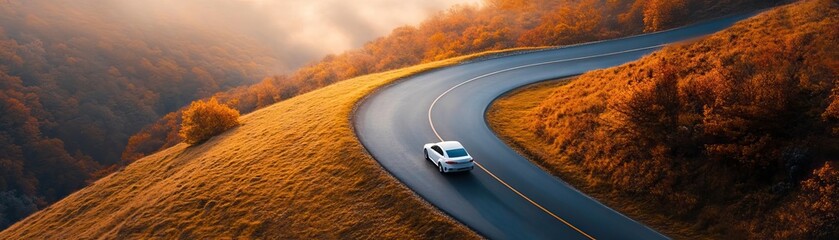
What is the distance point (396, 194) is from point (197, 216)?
12981 millimetres

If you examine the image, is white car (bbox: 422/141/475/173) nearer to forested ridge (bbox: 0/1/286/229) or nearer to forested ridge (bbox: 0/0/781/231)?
forested ridge (bbox: 0/0/781/231)

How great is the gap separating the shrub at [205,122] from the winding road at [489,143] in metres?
15.8

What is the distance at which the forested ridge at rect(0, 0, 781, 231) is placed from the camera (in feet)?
219

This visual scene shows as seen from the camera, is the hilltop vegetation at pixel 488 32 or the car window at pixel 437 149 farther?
the hilltop vegetation at pixel 488 32

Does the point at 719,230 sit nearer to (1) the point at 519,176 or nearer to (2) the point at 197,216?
(1) the point at 519,176

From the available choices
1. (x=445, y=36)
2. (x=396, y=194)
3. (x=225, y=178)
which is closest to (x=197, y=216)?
(x=225, y=178)

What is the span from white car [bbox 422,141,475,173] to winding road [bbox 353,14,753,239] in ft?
1.86

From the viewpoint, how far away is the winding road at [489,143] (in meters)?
21.2

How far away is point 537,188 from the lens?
2428cm

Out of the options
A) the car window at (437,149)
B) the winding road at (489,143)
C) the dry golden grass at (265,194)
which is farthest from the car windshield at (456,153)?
the dry golden grass at (265,194)

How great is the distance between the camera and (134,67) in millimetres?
142125

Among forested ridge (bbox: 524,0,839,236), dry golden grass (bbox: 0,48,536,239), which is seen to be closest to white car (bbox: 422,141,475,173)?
dry golden grass (bbox: 0,48,536,239)

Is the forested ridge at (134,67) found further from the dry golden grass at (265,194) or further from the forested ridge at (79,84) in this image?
the dry golden grass at (265,194)

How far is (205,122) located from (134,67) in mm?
116078
